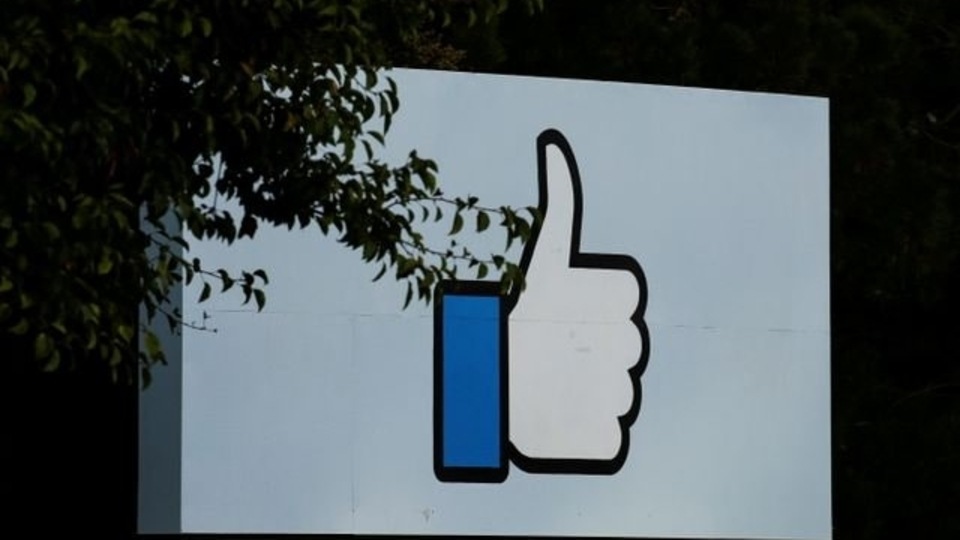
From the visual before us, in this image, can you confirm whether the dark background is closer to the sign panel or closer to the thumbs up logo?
the sign panel

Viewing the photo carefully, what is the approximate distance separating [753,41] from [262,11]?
1509 centimetres

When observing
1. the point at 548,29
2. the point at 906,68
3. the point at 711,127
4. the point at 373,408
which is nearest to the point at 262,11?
the point at 373,408

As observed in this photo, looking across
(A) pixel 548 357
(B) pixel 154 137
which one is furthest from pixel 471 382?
(B) pixel 154 137

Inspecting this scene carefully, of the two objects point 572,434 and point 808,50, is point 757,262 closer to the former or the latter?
point 572,434

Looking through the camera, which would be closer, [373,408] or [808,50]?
[373,408]

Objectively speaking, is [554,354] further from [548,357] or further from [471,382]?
[471,382]

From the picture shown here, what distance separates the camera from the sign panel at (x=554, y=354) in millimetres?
12484

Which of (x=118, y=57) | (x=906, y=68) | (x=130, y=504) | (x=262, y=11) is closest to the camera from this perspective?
(x=118, y=57)

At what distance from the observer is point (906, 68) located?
25.8m

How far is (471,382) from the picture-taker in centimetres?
1294

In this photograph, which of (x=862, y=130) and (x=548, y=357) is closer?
(x=548, y=357)

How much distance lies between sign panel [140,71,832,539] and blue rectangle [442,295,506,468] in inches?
0.5

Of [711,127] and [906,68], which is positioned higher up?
[906,68]

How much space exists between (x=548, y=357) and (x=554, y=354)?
0.10ft
